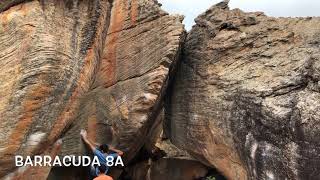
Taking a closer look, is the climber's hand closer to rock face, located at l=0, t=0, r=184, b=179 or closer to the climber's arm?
the climber's arm

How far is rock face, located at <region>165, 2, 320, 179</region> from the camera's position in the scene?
39.9ft

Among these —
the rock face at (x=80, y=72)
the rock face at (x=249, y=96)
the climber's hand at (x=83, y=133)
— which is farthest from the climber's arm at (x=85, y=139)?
the rock face at (x=249, y=96)

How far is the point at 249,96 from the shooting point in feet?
44.3

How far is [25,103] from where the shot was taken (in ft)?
43.7

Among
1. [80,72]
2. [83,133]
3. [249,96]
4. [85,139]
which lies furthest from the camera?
[83,133]

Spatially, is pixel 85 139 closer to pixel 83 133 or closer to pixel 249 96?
pixel 83 133

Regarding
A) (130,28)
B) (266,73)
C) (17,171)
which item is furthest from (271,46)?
(17,171)

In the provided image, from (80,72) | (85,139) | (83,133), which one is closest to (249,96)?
(80,72)

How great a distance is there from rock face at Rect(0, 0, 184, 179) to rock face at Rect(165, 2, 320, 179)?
94cm

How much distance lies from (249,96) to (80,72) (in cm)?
479

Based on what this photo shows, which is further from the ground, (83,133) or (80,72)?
(80,72)

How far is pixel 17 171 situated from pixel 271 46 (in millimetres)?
7805

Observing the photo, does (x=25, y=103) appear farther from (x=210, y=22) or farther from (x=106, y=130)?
(x=210, y=22)

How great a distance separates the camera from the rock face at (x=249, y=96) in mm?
12172
